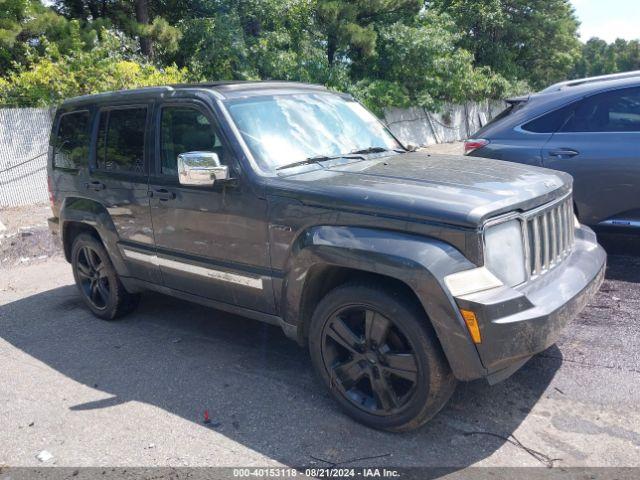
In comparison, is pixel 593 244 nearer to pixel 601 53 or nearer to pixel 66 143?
pixel 66 143

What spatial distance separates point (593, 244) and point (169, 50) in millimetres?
16035

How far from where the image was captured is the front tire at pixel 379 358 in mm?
3107

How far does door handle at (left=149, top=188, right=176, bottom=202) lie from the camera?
4356 millimetres

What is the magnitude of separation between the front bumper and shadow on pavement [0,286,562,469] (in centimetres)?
49

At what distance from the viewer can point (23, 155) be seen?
40.2 ft

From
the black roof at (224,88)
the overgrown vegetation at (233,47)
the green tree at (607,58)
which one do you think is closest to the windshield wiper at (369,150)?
the black roof at (224,88)

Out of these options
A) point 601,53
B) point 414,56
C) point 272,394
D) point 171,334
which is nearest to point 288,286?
point 272,394

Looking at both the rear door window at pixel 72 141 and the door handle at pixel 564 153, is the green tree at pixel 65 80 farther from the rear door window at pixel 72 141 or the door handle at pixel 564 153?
the door handle at pixel 564 153

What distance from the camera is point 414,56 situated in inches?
852

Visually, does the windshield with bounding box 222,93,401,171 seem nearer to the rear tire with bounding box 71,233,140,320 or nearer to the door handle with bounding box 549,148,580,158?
the door handle with bounding box 549,148,580,158

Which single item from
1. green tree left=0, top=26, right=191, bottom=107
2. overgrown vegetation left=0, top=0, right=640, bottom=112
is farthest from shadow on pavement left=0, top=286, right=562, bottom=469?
overgrown vegetation left=0, top=0, right=640, bottom=112

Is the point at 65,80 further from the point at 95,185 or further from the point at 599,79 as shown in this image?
the point at 599,79

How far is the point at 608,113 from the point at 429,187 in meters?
3.28

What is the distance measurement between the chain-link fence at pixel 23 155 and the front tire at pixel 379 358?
418 inches
